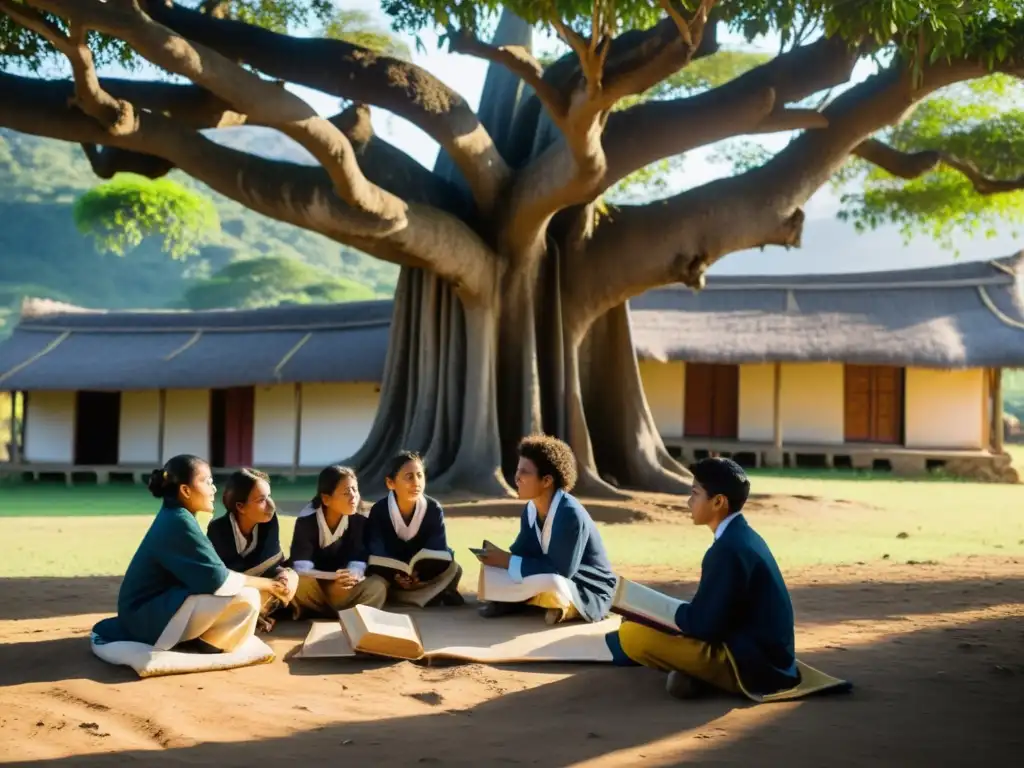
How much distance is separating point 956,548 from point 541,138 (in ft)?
22.7

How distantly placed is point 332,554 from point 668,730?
108 inches

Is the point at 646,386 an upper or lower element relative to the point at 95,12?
lower

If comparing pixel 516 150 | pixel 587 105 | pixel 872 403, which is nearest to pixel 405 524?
pixel 587 105

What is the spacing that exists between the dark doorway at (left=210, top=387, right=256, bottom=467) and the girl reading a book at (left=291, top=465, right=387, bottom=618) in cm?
1452

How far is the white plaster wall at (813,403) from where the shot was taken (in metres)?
21.8

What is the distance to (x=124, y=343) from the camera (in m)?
21.2

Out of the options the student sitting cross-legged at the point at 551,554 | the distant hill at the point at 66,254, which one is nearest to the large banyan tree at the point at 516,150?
the student sitting cross-legged at the point at 551,554

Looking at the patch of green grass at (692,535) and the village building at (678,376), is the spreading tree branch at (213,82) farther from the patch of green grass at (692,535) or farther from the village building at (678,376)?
the village building at (678,376)

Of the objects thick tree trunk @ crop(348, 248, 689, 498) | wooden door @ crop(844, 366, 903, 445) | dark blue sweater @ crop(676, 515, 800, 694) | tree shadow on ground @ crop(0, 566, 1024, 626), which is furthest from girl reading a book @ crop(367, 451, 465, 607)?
wooden door @ crop(844, 366, 903, 445)

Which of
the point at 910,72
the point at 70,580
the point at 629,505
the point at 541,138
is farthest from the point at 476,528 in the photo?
the point at 910,72

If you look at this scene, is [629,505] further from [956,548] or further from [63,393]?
[63,393]

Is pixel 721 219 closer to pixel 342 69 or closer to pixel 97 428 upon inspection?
pixel 342 69

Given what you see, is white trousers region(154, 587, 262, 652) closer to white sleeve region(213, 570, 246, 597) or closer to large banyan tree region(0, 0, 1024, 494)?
white sleeve region(213, 570, 246, 597)

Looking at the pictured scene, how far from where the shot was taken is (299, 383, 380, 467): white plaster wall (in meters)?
20.1
